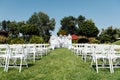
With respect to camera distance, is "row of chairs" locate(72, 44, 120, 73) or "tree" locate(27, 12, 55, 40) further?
"tree" locate(27, 12, 55, 40)

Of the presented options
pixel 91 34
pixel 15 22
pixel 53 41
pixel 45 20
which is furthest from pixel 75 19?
pixel 53 41

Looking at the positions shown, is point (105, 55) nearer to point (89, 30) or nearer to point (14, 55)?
point (14, 55)

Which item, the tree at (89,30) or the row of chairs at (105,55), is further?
the tree at (89,30)

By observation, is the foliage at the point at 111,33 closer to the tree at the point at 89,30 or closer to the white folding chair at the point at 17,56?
the tree at the point at 89,30

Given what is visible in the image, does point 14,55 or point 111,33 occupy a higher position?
point 111,33

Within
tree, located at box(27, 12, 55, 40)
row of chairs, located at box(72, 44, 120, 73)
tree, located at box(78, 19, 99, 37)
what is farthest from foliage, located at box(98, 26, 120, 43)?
row of chairs, located at box(72, 44, 120, 73)

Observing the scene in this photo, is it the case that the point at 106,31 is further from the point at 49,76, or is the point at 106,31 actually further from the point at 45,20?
the point at 49,76

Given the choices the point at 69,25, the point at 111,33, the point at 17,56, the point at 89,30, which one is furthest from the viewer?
the point at 69,25

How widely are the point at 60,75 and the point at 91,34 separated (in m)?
49.2

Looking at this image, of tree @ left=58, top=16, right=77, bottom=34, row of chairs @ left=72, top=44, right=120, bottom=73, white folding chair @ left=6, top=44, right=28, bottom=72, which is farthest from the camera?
tree @ left=58, top=16, right=77, bottom=34

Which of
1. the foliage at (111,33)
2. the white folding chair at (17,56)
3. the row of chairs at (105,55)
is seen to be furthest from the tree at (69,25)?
the white folding chair at (17,56)

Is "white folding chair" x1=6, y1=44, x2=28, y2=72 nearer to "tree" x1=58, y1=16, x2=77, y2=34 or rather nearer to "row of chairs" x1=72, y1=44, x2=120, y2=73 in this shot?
"row of chairs" x1=72, y1=44, x2=120, y2=73

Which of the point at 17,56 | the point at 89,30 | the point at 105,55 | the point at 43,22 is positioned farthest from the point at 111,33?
the point at 17,56

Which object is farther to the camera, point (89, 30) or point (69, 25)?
point (69, 25)
